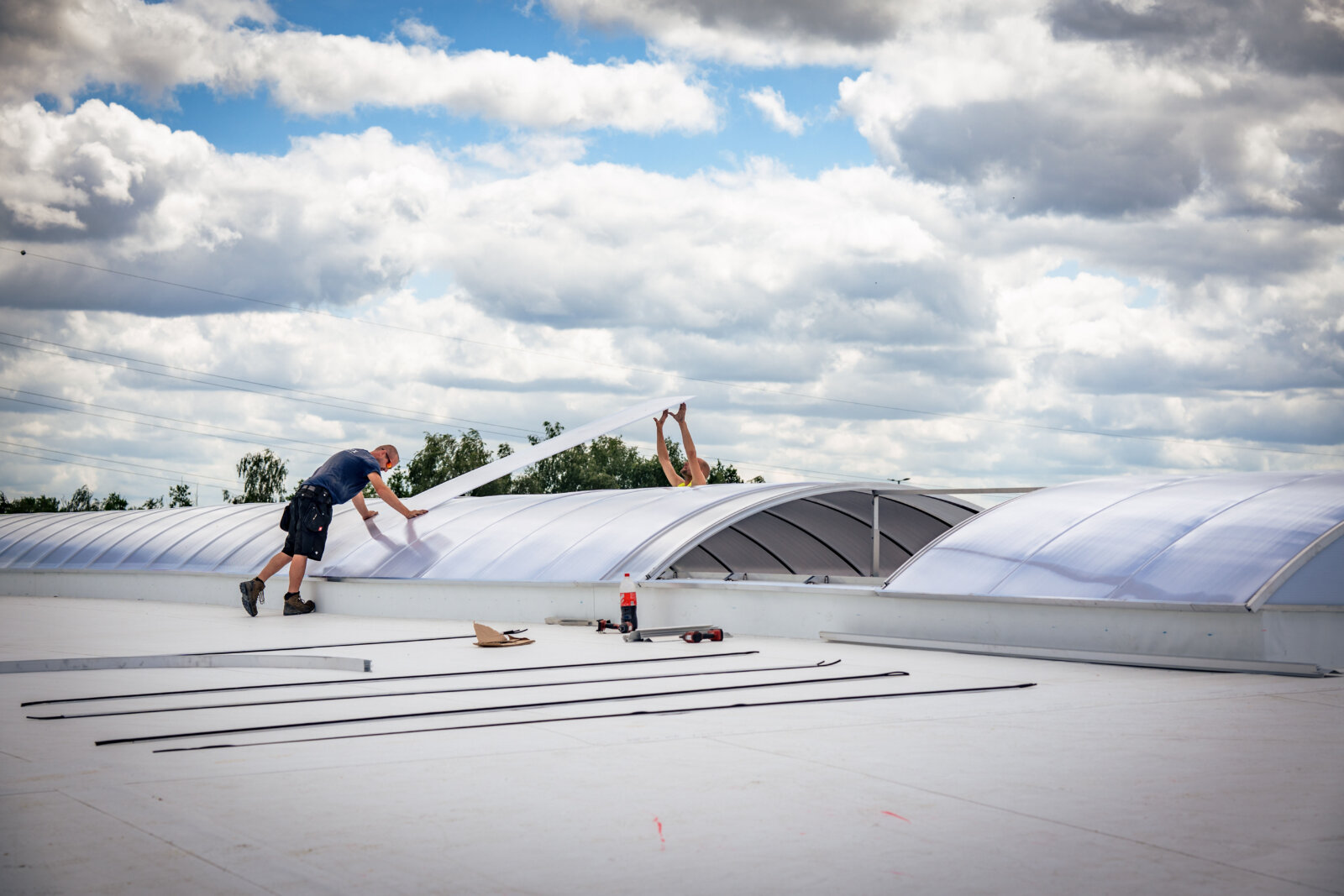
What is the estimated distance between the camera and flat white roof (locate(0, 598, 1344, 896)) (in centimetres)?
375

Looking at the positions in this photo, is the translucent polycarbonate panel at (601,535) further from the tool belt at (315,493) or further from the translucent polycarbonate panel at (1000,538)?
the translucent polycarbonate panel at (1000,538)

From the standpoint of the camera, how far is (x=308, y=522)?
16750 mm

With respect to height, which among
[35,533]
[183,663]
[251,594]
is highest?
[35,533]

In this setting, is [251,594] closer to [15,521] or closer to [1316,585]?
[1316,585]

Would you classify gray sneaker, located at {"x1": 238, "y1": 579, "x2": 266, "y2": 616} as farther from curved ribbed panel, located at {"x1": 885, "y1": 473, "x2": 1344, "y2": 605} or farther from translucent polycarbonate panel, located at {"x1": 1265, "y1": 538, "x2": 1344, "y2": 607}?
translucent polycarbonate panel, located at {"x1": 1265, "y1": 538, "x2": 1344, "y2": 607}

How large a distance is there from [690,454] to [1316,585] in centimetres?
1157

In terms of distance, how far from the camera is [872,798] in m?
4.75

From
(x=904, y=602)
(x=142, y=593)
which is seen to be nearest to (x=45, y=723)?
(x=904, y=602)

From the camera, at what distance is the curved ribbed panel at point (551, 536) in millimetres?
15875

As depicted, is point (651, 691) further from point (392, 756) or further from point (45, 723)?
point (45, 723)

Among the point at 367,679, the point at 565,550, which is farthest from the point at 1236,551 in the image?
the point at 565,550

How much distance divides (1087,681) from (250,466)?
4326 inches

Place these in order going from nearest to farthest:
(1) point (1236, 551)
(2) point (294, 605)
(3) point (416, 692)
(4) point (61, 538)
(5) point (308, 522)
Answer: (3) point (416, 692) → (1) point (1236, 551) → (2) point (294, 605) → (5) point (308, 522) → (4) point (61, 538)

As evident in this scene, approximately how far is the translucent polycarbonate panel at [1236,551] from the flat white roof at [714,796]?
147 cm
